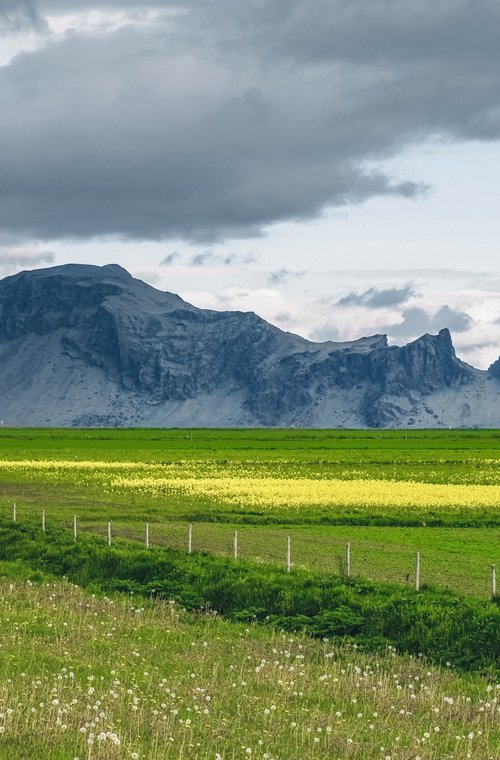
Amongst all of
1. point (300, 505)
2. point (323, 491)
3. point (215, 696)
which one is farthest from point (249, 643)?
point (323, 491)

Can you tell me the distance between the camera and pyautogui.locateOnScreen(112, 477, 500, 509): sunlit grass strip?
60469 mm

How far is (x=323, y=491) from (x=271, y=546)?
26031 millimetres

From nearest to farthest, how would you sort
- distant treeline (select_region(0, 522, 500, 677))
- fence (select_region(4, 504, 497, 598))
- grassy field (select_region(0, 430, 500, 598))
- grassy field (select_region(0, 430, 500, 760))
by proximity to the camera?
grassy field (select_region(0, 430, 500, 760)) < distant treeline (select_region(0, 522, 500, 677)) < fence (select_region(4, 504, 497, 598)) < grassy field (select_region(0, 430, 500, 598))

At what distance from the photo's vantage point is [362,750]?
14734 millimetres

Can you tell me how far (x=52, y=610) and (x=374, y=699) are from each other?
10792mm

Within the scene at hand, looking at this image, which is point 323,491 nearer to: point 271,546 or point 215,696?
point 271,546

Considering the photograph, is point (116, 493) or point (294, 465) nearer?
point (116, 493)

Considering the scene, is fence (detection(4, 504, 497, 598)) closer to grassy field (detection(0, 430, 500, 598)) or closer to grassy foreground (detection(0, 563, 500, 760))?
grassy field (detection(0, 430, 500, 598))

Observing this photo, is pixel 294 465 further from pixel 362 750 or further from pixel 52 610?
pixel 362 750

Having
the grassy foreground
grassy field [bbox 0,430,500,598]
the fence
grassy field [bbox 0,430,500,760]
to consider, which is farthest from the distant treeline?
grassy field [bbox 0,430,500,598]

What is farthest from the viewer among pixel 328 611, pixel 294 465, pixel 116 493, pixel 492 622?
pixel 294 465

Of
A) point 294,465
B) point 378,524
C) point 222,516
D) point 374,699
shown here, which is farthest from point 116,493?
point 374,699

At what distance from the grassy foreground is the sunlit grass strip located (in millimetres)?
36258

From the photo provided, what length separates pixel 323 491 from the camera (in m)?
67.7
